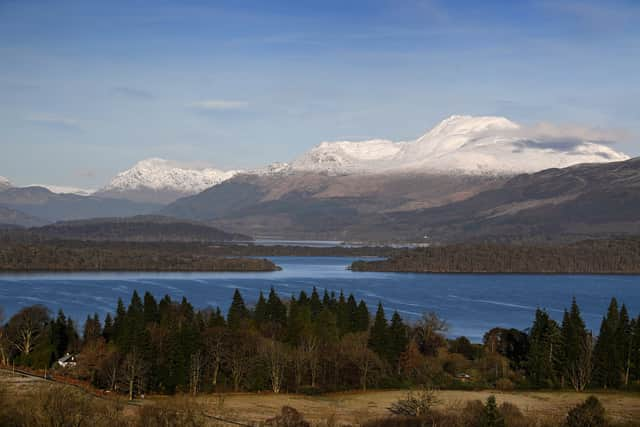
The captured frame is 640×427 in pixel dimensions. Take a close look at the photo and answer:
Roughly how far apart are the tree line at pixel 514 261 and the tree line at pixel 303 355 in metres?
116

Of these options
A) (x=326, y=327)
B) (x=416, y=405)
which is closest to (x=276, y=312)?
(x=326, y=327)

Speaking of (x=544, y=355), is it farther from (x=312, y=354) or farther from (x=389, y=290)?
(x=389, y=290)

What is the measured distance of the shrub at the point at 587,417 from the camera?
3619cm

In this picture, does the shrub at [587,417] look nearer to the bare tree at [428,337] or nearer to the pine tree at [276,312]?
the bare tree at [428,337]

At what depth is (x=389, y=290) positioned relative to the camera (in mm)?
122750

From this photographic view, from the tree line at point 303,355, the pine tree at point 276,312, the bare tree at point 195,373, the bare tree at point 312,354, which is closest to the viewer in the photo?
the bare tree at point 195,373

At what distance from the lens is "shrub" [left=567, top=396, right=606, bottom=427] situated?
3619cm

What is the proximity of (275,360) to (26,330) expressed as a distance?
1620 centimetres

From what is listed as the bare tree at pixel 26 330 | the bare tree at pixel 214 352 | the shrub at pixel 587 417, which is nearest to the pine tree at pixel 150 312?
the bare tree at pixel 26 330

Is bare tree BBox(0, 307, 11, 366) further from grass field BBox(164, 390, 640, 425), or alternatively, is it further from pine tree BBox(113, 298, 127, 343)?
grass field BBox(164, 390, 640, 425)

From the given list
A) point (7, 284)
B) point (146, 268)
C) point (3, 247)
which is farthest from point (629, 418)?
point (3, 247)

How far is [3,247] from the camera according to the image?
191 meters

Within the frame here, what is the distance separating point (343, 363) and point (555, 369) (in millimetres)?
11986

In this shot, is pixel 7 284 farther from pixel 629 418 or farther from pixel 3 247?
pixel 629 418
